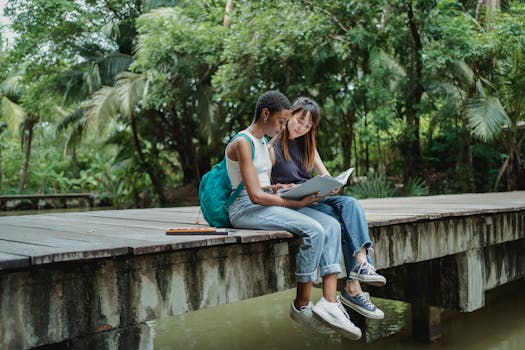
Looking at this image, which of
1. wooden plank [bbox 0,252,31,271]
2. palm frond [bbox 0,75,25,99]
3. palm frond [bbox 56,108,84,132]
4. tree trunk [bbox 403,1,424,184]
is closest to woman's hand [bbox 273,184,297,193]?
wooden plank [bbox 0,252,31,271]

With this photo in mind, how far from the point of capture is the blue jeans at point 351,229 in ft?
10.6

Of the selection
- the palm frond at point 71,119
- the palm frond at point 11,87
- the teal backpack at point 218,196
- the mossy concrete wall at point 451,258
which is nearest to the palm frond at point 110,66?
the palm frond at point 71,119

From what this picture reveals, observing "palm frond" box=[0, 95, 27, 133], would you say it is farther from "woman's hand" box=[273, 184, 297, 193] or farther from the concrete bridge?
"woman's hand" box=[273, 184, 297, 193]

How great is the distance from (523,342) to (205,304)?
160 inches

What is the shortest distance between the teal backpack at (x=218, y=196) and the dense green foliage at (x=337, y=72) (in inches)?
316

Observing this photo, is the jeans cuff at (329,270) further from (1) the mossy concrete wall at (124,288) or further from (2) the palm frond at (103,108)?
(2) the palm frond at (103,108)

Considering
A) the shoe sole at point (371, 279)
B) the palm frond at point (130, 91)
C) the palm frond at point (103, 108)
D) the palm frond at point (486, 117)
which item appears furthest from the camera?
the palm frond at point (103, 108)

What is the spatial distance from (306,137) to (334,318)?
1.30m

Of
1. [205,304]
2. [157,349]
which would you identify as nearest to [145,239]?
[205,304]

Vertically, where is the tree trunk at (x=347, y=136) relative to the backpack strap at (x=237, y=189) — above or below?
above

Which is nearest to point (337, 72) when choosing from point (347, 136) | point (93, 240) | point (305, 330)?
point (347, 136)

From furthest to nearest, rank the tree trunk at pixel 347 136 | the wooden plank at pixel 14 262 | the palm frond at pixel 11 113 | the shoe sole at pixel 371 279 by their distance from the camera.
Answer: the palm frond at pixel 11 113, the tree trunk at pixel 347 136, the shoe sole at pixel 371 279, the wooden plank at pixel 14 262

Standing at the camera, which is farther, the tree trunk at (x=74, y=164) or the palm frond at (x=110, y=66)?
the tree trunk at (x=74, y=164)

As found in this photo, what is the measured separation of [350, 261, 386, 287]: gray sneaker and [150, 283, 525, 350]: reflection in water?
7.94ft
